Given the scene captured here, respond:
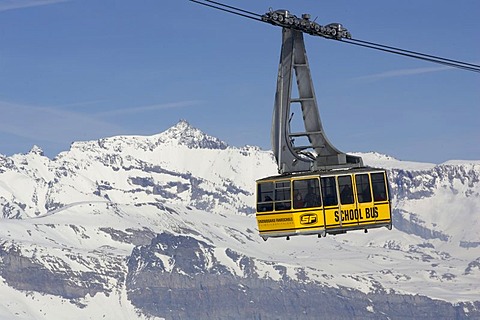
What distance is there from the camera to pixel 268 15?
57469 mm

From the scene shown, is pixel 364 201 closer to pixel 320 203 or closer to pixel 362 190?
pixel 362 190

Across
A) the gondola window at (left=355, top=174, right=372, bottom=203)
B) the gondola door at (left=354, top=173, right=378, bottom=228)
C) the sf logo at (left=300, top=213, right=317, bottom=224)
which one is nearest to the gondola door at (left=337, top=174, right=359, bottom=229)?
the gondola door at (left=354, top=173, right=378, bottom=228)

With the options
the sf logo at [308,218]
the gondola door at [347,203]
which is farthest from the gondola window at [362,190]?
the sf logo at [308,218]

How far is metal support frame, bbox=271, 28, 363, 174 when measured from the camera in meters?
60.2

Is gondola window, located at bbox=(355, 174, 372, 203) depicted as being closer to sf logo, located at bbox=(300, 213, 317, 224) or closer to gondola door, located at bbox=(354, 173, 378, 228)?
gondola door, located at bbox=(354, 173, 378, 228)

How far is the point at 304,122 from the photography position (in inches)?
2450

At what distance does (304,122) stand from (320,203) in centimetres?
422

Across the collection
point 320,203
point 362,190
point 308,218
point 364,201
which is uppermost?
point 362,190

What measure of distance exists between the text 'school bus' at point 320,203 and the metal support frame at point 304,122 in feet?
1.98

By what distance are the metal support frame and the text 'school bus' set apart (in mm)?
605

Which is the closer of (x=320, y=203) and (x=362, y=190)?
(x=320, y=203)

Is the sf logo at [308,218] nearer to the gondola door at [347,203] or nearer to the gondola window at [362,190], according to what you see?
the gondola door at [347,203]

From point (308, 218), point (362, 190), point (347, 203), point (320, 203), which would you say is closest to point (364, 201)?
point (362, 190)

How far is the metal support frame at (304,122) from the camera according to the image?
60219 millimetres
